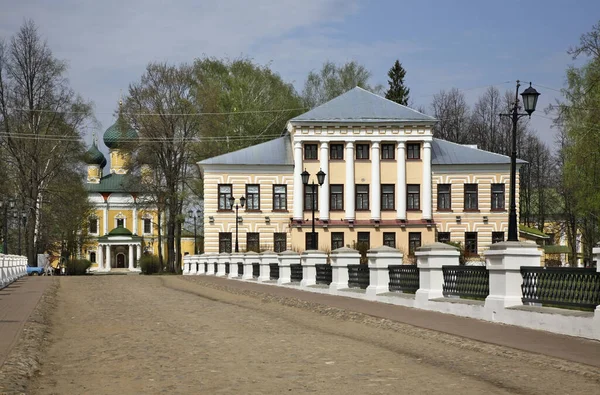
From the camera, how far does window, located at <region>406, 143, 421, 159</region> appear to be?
Result: 220ft

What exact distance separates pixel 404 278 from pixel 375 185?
4629 centimetres

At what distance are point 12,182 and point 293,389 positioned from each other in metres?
52.6

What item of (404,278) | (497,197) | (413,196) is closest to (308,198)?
(413,196)

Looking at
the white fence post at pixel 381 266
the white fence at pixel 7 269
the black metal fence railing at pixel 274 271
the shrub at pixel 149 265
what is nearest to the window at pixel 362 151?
the shrub at pixel 149 265

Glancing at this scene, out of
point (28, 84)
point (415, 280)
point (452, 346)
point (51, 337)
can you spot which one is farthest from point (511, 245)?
point (28, 84)

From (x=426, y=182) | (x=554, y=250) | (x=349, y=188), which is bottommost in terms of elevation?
(x=554, y=250)

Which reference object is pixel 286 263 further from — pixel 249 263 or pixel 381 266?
pixel 381 266

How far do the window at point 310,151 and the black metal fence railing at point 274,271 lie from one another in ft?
103

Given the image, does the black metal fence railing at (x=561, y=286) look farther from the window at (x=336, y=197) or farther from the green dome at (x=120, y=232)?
the green dome at (x=120, y=232)

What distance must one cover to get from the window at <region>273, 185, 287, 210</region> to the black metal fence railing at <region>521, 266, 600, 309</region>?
172ft

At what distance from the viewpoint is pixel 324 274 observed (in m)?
27.9

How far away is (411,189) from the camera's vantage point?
6775 cm

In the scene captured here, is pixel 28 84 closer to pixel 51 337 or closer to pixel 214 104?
pixel 214 104

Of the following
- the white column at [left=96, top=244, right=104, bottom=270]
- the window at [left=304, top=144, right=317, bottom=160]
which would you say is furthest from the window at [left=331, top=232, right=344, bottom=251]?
the white column at [left=96, top=244, right=104, bottom=270]
